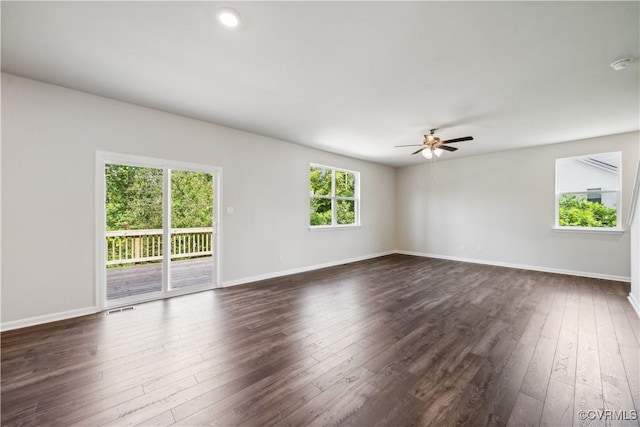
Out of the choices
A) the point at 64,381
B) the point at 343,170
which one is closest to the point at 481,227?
the point at 343,170

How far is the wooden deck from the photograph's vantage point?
387cm

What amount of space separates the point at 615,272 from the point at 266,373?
651 centimetres

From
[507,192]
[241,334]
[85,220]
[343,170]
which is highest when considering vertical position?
[343,170]

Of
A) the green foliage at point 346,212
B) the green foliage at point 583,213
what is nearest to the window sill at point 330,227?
the green foliage at point 346,212

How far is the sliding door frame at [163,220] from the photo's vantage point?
3271mm

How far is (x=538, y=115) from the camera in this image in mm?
3809

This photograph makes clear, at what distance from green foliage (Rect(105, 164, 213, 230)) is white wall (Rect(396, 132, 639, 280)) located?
17.8ft

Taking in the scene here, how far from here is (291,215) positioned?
5371mm

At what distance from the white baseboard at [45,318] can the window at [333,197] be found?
12.8ft

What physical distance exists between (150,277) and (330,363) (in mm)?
3918

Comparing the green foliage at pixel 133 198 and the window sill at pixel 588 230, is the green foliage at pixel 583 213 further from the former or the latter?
the green foliage at pixel 133 198

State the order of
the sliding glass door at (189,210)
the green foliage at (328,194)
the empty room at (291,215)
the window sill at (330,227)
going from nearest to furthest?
1. the empty room at (291,215)
2. the sliding glass door at (189,210)
3. the window sill at (330,227)
4. the green foliage at (328,194)

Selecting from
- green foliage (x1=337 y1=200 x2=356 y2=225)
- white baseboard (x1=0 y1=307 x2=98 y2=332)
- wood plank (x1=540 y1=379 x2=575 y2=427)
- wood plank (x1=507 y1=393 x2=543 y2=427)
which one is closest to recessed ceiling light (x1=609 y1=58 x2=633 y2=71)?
wood plank (x1=540 y1=379 x2=575 y2=427)

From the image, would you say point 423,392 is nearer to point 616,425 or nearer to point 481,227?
point 616,425
